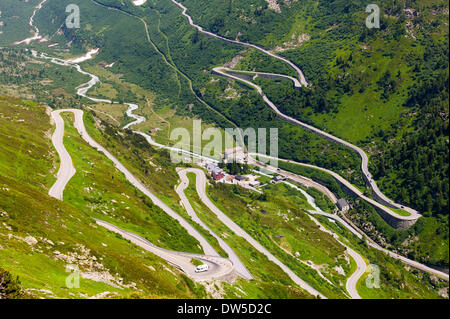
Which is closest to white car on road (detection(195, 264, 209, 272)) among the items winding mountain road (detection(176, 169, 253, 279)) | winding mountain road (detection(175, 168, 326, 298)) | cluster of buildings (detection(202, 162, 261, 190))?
winding mountain road (detection(176, 169, 253, 279))

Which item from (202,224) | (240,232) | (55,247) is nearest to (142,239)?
(55,247)

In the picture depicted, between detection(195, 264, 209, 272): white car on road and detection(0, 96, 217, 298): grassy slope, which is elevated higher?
detection(0, 96, 217, 298): grassy slope

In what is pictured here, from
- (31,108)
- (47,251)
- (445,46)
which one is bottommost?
(47,251)

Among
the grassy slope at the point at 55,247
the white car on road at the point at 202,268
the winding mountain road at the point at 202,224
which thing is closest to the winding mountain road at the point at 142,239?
the white car on road at the point at 202,268

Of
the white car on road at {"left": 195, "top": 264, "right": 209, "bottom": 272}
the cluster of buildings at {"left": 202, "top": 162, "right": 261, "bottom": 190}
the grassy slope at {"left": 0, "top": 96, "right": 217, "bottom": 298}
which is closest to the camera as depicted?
the grassy slope at {"left": 0, "top": 96, "right": 217, "bottom": 298}

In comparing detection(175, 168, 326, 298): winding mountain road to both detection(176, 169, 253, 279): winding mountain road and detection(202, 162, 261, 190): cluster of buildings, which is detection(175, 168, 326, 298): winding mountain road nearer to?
detection(176, 169, 253, 279): winding mountain road
